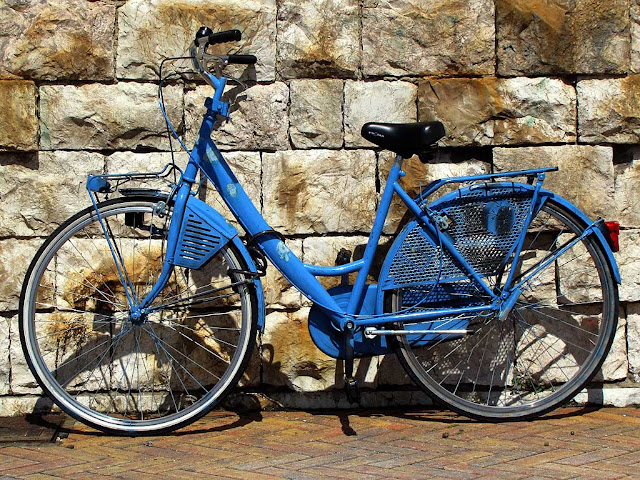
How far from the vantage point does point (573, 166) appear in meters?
4.73

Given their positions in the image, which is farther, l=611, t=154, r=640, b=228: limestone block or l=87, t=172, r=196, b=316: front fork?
l=611, t=154, r=640, b=228: limestone block

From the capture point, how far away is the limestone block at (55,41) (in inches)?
184

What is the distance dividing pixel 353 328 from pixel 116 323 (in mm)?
1279

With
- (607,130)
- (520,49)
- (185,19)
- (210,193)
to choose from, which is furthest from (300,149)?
(607,130)

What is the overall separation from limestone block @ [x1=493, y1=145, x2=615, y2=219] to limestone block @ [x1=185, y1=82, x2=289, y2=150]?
1.12m

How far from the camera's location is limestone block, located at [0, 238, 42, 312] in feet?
15.4

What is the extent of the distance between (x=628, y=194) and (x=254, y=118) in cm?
199

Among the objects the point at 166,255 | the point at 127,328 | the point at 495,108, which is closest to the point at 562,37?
the point at 495,108

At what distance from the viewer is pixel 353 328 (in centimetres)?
434

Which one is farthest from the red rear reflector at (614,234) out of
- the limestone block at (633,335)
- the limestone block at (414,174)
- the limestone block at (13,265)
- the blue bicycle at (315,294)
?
the limestone block at (13,265)

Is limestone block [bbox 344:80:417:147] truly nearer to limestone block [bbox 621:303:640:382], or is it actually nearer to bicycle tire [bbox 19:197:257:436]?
bicycle tire [bbox 19:197:257:436]

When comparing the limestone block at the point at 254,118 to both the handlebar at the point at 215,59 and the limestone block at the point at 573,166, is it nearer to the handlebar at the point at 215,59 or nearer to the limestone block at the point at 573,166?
the handlebar at the point at 215,59

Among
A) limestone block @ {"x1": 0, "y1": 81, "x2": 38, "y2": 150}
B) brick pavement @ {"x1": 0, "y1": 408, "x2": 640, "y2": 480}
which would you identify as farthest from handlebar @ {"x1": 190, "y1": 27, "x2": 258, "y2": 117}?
brick pavement @ {"x1": 0, "y1": 408, "x2": 640, "y2": 480}

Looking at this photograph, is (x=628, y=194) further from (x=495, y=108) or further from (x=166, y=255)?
(x=166, y=255)
